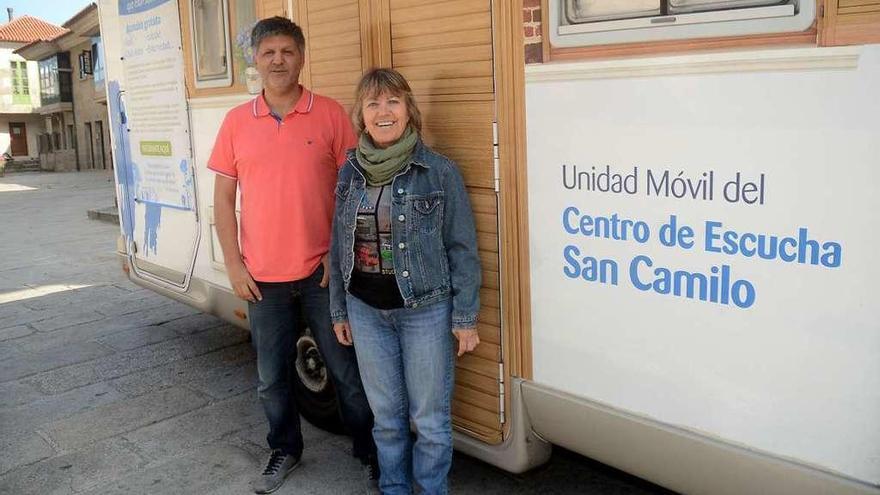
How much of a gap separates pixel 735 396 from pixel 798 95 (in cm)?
86

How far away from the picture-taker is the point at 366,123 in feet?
9.63

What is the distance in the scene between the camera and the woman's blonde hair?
2846 millimetres

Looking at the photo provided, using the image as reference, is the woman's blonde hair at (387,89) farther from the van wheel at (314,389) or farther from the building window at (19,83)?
the building window at (19,83)

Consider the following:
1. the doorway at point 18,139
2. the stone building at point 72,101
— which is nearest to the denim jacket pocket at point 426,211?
the stone building at point 72,101

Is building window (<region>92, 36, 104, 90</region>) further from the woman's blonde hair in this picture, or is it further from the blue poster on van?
the woman's blonde hair

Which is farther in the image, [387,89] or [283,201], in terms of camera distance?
[283,201]

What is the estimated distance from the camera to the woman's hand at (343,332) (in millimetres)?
3217

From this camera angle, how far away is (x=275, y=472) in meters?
3.65

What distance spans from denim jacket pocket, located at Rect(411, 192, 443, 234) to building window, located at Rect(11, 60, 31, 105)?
178ft

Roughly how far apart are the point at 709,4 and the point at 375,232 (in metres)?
1.37

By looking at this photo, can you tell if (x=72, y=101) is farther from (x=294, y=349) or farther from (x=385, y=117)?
(x=385, y=117)

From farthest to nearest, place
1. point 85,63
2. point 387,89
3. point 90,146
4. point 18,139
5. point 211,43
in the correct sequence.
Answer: point 18,139 < point 90,146 < point 85,63 < point 211,43 < point 387,89

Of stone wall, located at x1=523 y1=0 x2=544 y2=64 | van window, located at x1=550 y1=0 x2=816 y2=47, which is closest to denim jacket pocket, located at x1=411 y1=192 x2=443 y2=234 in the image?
stone wall, located at x1=523 y1=0 x2=544 y2=64

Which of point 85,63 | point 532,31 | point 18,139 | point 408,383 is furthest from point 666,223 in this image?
point 18,139
